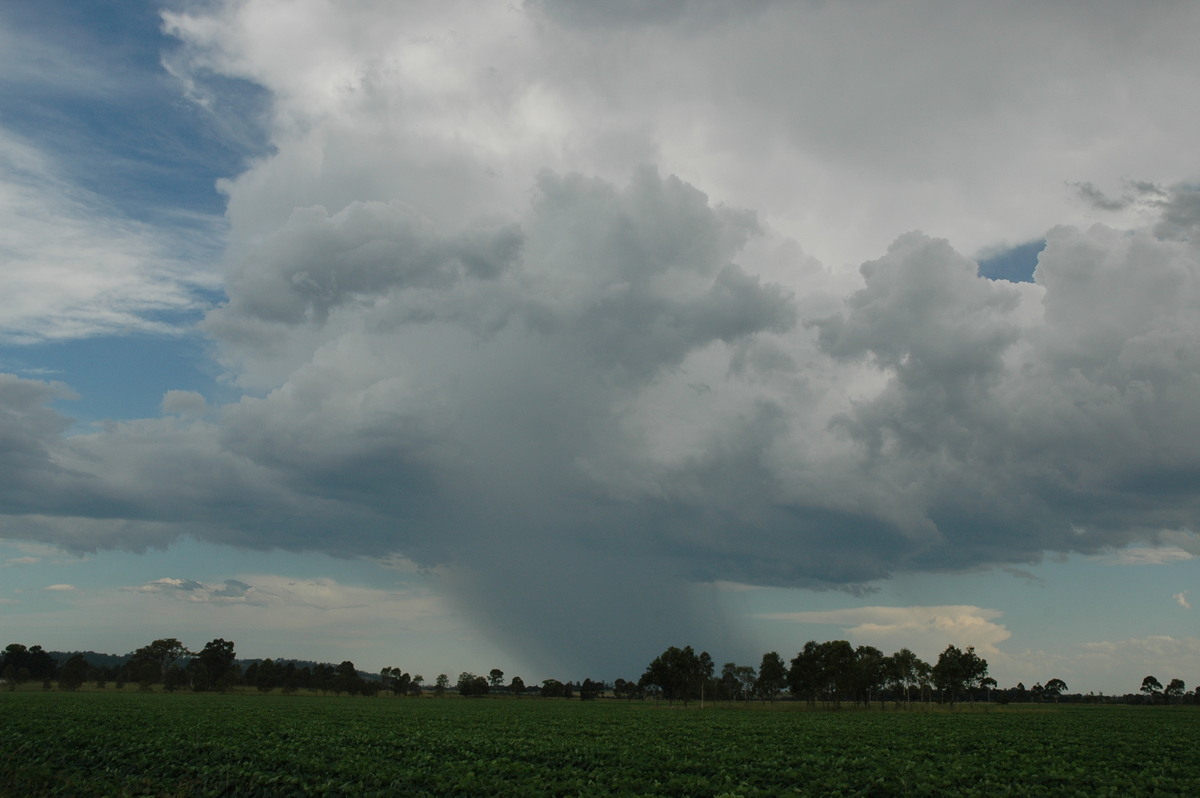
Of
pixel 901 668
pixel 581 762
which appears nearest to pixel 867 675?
pixel 901 668

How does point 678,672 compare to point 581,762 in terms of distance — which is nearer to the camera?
point 581,762

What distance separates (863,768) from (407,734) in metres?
33.6

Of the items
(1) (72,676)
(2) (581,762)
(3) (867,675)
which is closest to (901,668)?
(3) (867,675)

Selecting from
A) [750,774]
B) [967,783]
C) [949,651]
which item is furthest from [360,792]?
[949,651]

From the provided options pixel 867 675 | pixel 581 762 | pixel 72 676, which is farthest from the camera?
pixel 72 676

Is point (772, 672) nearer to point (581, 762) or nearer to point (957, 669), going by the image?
point (957, 669)

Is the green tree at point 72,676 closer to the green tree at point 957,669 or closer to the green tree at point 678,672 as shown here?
the green tree at point 678,672

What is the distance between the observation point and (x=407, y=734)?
172 ft

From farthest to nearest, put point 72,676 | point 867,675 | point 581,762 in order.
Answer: point 72,676
point 867,675
point 581,762

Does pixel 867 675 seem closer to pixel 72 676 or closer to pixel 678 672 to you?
pixel 678 672

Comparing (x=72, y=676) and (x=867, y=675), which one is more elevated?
(x=867, y=675)

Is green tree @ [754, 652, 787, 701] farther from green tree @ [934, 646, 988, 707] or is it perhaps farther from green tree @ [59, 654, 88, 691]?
green tree @ [59, 654, 88, 691]

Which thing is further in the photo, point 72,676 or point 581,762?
point 72,676

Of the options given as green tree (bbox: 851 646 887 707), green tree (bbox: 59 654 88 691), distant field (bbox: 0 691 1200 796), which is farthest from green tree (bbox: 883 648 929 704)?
green tree (bbox: 59 654 88 691)
